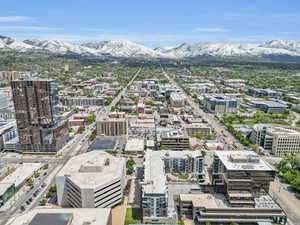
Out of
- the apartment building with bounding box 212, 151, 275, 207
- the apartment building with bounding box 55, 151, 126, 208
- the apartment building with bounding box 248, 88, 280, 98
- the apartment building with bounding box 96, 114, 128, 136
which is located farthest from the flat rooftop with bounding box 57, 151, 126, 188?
the apartment building with bounding box 248, 88, 280, 98

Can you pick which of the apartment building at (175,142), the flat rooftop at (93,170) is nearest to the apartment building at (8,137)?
the flat rooftop at (93,170)

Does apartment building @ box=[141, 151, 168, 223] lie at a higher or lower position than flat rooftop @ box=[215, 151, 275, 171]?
lower

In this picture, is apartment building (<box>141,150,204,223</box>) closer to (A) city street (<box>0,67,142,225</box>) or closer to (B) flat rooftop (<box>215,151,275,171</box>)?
(B) flat rooftop (<box>215,151,275,171</box>)

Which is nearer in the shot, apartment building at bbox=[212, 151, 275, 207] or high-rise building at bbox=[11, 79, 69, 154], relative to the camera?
apartment building at bbox=[212, 151, 275, 207]

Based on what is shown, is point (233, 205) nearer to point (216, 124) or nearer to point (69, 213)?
point (69, 213)

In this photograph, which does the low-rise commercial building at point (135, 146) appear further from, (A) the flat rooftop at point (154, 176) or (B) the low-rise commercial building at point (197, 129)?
(B) the low-rise commercial building at point (197, 129)

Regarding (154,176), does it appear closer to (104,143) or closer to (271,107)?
(104,143)
